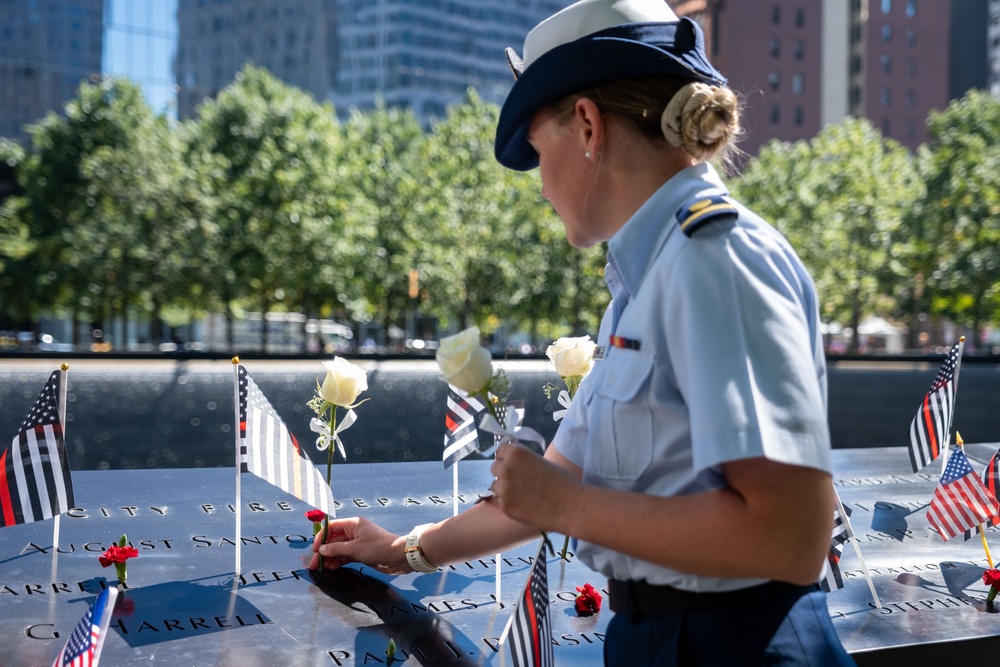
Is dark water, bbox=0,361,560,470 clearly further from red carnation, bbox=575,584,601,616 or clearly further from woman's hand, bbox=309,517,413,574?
red carnation, bbox=575,584,601,616

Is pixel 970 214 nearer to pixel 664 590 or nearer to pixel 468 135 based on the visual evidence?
pixel 468 135

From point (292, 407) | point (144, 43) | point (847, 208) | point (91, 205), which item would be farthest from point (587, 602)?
Answer: point (144, 43)

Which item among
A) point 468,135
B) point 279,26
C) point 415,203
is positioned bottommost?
point 415,203

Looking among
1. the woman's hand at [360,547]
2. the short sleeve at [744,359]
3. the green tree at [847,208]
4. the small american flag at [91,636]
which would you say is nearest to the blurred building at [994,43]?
the green tree at [847,208]

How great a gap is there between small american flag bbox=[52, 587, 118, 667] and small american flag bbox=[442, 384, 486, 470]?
1.98 m

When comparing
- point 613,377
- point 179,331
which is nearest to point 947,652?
point 613,377

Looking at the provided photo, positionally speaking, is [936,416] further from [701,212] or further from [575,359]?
[701,212]

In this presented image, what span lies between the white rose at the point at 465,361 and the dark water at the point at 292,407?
41.7 ft

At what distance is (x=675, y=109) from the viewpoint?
1.66 meters

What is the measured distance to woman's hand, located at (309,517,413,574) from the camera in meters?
2.82

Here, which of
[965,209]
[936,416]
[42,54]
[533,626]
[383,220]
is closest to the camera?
[533,626]

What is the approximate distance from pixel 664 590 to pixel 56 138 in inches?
1680

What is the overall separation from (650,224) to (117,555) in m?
2.04

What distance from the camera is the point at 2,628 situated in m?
2.62
